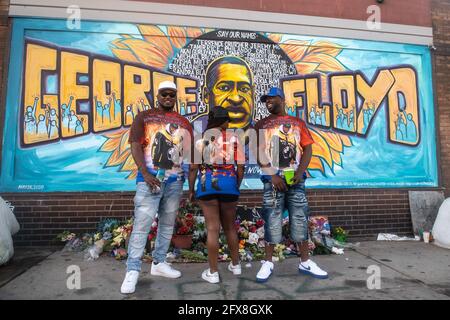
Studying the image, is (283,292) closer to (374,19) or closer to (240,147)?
(240,147)

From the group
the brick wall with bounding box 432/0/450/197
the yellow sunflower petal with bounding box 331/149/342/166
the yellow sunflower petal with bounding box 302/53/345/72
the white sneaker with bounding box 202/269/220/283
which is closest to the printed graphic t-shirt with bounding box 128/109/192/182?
the white sneaker with bounding box 202/269/220/283

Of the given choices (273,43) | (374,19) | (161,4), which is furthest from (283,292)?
(374,19)

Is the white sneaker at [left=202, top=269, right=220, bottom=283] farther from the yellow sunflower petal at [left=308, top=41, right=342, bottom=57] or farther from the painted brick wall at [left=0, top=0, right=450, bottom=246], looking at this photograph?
the yellow sunflower petal at [left=308, top=41, right=342, bottom=57]

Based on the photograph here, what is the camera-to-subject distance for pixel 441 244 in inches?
197

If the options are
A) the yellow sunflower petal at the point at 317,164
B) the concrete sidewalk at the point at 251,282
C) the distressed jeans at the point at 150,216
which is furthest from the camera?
the yellow sunflower petal at the point at 317,164

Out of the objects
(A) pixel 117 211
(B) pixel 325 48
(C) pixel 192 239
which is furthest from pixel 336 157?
(A) pixel 117 211

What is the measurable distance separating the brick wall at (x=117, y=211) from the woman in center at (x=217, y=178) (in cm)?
205

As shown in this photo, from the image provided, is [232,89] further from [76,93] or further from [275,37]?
[76,93]

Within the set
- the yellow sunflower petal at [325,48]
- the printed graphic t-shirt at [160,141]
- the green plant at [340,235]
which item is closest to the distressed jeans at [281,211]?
the printed graphic t-shirt at [160,141]

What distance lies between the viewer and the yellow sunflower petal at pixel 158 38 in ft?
17.7

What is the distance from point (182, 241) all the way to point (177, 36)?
3.46 meters

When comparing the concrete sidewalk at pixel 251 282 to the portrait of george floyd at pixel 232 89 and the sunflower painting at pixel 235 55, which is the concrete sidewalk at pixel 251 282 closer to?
the sunflower painting at pixel 235 55

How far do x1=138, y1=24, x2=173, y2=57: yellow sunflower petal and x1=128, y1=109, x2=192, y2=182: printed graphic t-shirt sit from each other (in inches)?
95.8

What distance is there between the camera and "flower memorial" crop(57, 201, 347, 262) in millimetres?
4316
